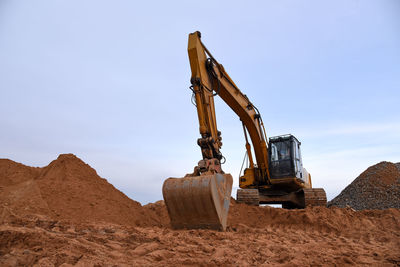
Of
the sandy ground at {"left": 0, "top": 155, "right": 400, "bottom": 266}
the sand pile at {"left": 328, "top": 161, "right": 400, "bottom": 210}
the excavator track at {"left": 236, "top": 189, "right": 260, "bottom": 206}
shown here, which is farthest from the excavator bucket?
the sand pile at {"left": 328, "top": 161, "right": 400, "bottom": 210}

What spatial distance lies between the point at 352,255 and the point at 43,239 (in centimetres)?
413

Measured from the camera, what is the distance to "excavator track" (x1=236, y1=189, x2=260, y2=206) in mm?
10141

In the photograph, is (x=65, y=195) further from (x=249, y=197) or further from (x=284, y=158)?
(x=284, y=158)

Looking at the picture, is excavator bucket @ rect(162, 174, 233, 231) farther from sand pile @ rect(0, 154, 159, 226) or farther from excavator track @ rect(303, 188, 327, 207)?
excavator track @ rect(303, 188, 327, 207)

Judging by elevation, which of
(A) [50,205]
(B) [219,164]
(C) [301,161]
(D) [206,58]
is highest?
(D) [206,58]

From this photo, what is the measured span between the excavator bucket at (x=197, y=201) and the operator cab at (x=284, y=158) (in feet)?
16.5

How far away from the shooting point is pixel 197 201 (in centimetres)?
560

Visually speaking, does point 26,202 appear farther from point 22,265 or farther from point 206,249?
point 206,249

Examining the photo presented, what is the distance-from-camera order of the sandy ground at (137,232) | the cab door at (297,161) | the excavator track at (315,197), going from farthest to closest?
1. the cab door at (297,161)
2. the excavator track at (315,197)
3. the sandy ground at (137,232)

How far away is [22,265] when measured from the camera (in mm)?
3127

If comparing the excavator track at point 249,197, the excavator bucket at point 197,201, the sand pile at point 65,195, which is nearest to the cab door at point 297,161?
the excavator track at point 249,197

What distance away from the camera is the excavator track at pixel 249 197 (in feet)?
33.3

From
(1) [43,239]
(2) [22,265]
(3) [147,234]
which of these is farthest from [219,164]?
(2) [22,265]

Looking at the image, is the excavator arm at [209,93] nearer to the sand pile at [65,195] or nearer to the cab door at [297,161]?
the cab door at [297,161]
